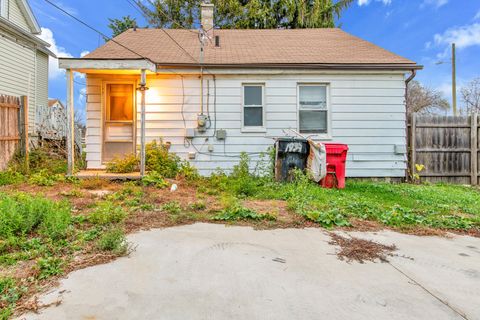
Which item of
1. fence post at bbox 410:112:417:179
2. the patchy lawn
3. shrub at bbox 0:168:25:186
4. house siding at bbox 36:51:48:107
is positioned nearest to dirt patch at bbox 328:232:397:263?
the patchy lawn

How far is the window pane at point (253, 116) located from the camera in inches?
300

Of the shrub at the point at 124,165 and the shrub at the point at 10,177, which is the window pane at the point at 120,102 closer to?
the shrub at the point at 124,165

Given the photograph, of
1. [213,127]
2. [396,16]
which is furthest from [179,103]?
[396,16]

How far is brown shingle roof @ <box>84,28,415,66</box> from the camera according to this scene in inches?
297

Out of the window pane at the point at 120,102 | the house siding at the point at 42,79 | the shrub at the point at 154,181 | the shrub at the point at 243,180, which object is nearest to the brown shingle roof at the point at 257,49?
the window pane at the point at 120,102

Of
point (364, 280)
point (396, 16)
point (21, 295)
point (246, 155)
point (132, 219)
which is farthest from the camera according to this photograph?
point (396, 16)

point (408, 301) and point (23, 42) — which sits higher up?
point (23, 42)

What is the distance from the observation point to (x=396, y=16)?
743 inches

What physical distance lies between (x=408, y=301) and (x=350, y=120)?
6205 mm

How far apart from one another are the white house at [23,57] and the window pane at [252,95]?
24.5 ft

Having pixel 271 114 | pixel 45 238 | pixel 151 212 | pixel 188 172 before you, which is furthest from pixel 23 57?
pixel 45 238

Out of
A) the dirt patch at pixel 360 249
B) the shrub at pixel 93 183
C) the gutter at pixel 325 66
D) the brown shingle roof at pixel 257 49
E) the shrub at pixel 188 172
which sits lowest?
the dirt patch at pixel 360 249

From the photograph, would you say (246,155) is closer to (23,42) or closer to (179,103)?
(179,103)

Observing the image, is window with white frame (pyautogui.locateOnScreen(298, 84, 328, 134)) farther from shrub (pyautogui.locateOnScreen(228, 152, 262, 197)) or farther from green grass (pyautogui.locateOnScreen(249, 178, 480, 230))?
green grass (pyautogui.locateOnScreen(249, 178, 480, 230))
